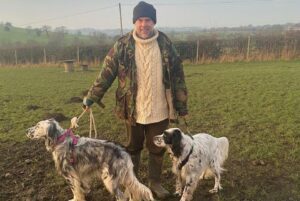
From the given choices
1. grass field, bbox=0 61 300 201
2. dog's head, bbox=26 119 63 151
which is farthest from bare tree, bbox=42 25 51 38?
dog's head, bbox=26 119 63 151

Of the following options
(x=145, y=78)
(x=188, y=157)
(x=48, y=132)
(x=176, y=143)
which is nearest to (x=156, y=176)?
(x=188, y=157)

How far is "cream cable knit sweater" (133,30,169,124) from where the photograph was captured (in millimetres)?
4855

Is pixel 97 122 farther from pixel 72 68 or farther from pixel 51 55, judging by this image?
pixel 51 55

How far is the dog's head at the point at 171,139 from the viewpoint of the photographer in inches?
195

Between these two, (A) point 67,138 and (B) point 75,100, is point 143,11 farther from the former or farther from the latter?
(B) point 75,100

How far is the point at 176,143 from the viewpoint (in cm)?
501

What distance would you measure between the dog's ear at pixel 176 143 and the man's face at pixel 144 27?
4.27 feet

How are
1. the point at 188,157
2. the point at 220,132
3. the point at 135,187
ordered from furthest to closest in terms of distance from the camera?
the point at 220,132
the point at 188,157
the point at 135,187

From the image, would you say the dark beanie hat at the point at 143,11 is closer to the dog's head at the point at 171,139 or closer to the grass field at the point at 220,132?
the dog's head at the point at 171,139

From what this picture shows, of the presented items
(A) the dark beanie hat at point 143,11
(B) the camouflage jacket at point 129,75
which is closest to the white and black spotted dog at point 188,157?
(B) the camouflage jacket at point 129,75

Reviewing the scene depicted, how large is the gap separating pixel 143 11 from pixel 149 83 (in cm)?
91

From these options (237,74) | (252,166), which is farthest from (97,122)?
(237,74)

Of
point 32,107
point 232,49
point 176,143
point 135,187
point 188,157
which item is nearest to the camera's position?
point 135,187

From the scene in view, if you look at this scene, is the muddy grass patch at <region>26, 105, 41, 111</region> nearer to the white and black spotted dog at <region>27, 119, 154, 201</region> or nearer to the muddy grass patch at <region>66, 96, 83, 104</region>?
the muddy grass patch at <region>66, 96, 83, 104</region>
